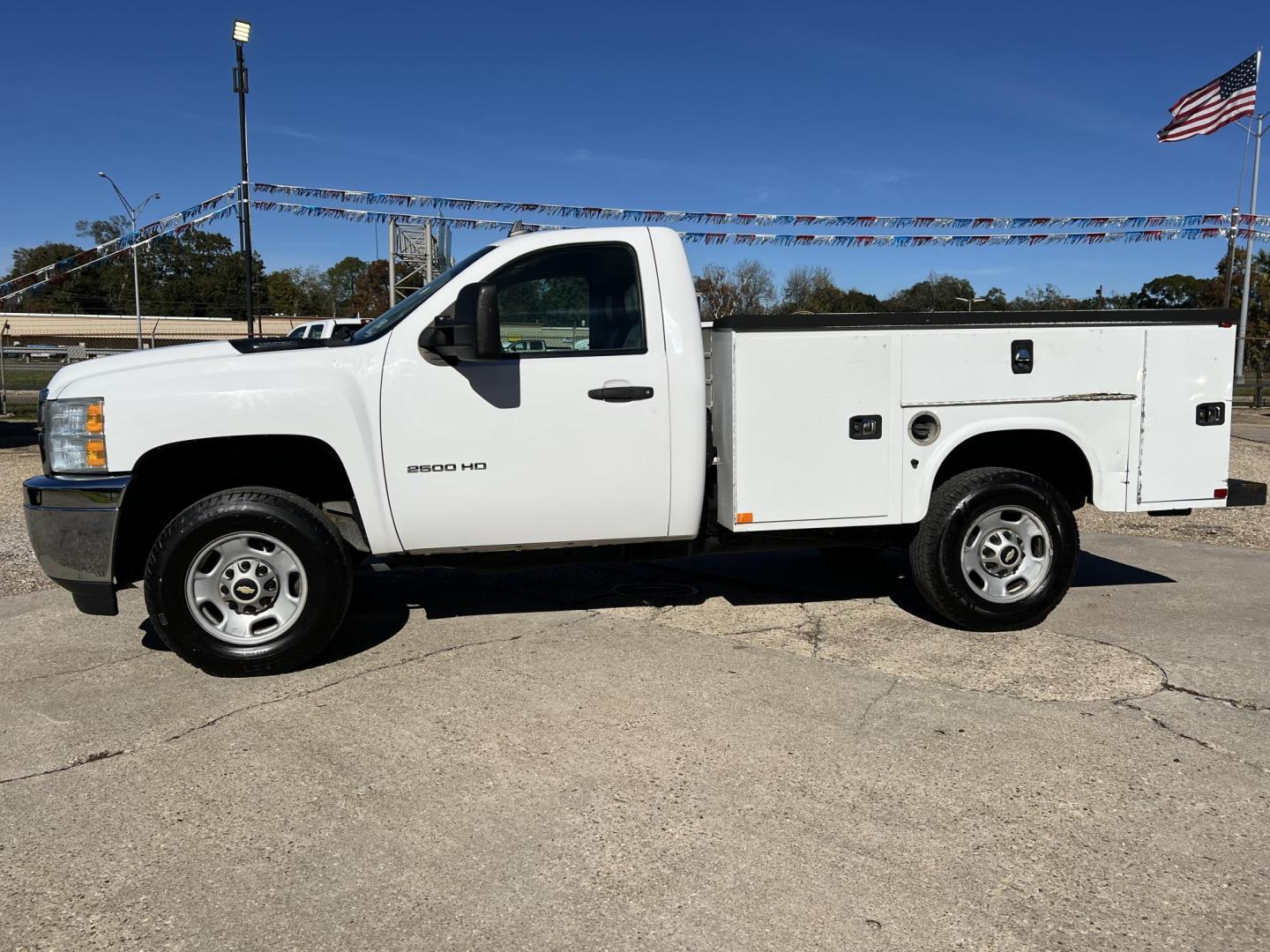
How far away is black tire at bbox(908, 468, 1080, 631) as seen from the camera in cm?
489

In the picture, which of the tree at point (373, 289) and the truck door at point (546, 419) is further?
the tree at point (373, 289)

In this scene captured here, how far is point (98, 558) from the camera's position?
425 centimetres

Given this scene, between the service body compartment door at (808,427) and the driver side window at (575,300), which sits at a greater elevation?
the driver side window at (575,300)

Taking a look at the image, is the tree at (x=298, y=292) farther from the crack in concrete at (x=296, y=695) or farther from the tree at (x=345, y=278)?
the crack in concrete at (x=296, y=695)

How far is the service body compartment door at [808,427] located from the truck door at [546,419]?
0.39 metres

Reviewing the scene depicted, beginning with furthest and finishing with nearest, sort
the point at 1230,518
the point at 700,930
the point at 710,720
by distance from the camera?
1. the point at 1230,518
2. the point at 710,720
3. the point at 700,930

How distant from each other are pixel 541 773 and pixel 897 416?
2.59 meters

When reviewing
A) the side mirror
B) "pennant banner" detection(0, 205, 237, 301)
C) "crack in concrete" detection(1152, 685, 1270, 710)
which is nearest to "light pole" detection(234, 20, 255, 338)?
"pennant banner" detection(0, 205, 237, 301)

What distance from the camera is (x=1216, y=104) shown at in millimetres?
25406

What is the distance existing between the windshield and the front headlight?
3.83 ft

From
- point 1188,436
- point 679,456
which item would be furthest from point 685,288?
point 1188,436

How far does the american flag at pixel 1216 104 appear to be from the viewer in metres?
24.7

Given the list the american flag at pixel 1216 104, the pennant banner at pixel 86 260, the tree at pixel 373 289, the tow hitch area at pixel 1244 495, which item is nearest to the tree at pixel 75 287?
the tree at pixel 373 289

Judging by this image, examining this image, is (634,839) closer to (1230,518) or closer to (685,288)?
(685,288)
